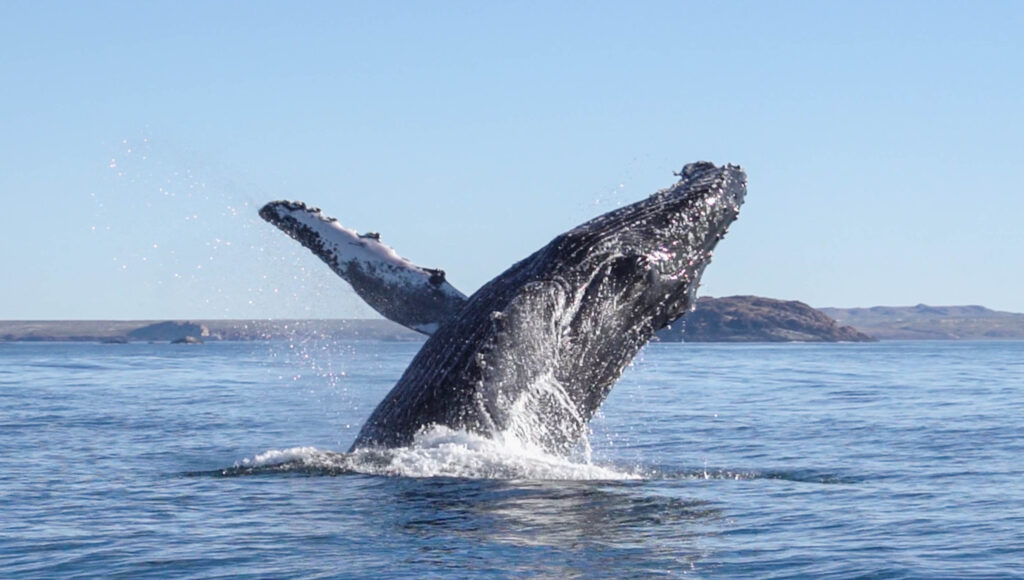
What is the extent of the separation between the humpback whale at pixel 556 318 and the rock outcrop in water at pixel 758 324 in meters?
134

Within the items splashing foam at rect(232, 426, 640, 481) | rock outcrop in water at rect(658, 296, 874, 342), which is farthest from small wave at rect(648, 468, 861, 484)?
rock outcrop in water at rect(658, 296, 874, 342)

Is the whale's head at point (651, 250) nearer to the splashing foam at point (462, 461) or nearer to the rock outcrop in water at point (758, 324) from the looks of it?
the splashing foam at point (462, 461)

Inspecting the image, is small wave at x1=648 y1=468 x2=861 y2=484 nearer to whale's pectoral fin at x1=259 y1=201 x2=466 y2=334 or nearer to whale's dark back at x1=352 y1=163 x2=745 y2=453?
whale's dark back at x1=352 y1=163 x2=745 y2=453

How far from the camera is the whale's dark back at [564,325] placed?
9000mm

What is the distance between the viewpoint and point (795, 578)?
6723mm

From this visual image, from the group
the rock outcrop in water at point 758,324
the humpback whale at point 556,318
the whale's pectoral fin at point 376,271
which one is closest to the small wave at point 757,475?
the humpback whale at point 556,318

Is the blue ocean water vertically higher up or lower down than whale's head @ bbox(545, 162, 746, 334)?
lower down

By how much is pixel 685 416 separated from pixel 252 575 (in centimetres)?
1301

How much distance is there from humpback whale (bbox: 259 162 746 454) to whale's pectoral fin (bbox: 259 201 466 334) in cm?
2

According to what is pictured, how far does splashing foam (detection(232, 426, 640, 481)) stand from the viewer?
9.13 metres

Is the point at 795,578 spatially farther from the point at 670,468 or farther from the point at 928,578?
the point at 670,468

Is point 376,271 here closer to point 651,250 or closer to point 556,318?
point 556,318

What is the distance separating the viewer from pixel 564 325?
9180mm

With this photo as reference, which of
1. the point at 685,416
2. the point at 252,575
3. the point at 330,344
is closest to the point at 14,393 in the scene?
the point at 685,416
